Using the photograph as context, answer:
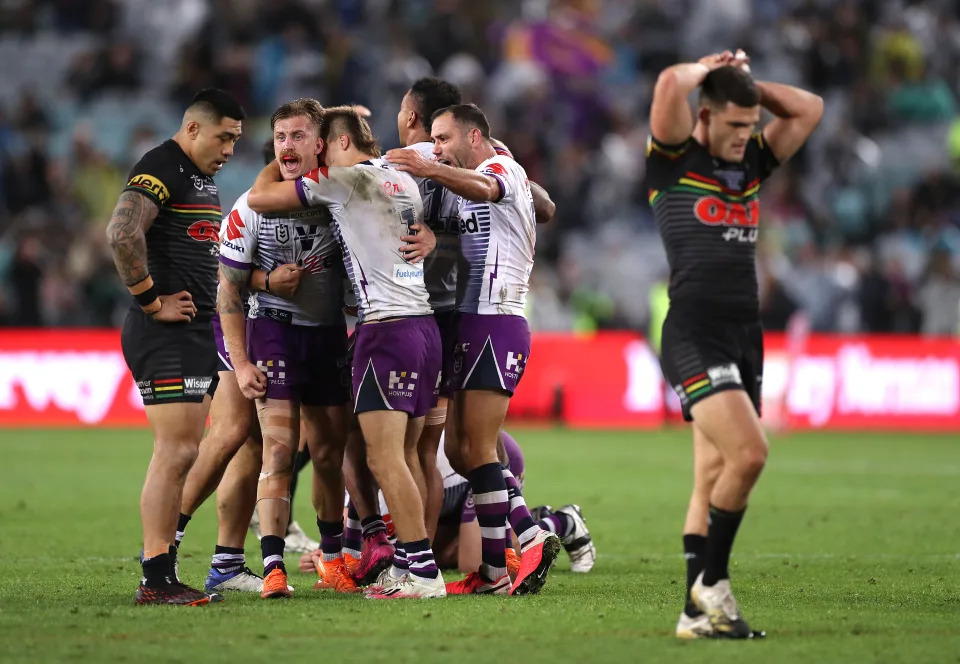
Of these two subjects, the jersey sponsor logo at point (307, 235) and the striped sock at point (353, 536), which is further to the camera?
the striped sock at point (353, 536)

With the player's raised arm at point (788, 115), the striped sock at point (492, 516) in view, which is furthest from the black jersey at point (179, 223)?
the player's raised arm at point (788, 115)

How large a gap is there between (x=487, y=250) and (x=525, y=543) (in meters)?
1.68

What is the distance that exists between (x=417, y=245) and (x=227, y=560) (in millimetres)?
2058

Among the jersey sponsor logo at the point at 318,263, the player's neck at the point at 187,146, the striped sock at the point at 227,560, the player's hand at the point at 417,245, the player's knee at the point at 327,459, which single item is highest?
the player's neck at the point at 187,146

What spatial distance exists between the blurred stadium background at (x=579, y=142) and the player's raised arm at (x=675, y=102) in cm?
1439

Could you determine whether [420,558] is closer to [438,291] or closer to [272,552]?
[272,552]

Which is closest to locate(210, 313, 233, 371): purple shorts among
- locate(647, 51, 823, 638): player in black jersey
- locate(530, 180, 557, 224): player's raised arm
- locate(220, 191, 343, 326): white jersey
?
locate(220, 191, 343, 326): white jersey

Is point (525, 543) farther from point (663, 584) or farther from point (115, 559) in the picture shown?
point (115, 559)

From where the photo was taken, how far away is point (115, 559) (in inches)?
371

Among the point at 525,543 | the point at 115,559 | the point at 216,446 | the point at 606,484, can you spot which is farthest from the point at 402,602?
the point at 606,484

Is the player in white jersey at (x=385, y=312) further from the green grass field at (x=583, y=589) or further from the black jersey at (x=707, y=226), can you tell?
the black jersey at (x=707, y=226)

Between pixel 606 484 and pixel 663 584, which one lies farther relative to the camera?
pixel 606 484

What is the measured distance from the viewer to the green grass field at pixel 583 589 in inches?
246

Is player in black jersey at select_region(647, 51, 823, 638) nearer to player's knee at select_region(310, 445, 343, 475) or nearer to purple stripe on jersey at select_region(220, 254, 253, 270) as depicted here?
player's knee at select_region(310, 445, 343, 475)
